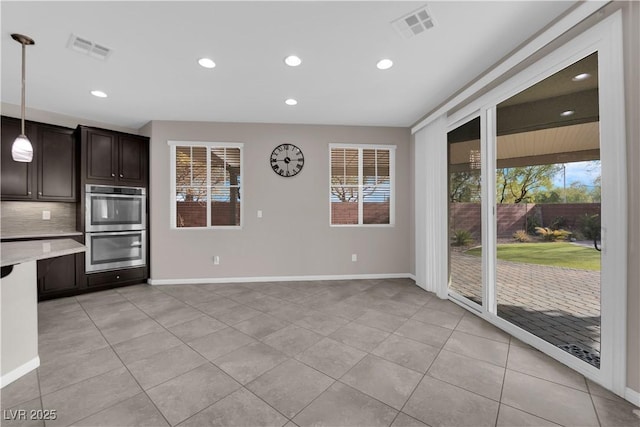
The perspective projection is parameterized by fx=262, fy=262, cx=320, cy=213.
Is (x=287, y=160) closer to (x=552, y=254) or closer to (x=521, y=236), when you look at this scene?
(x=521, y=236)

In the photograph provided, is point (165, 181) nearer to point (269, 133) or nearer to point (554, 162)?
point (269, 133)

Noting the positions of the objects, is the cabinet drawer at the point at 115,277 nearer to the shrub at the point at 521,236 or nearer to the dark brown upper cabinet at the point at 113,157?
the dark brown upper cabinet at the point at 113,157

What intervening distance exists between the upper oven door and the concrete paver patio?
480 cm

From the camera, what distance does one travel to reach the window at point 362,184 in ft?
14.8

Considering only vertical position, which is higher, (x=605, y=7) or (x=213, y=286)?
(x=605, y=7)

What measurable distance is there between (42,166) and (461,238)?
5767 millimetres

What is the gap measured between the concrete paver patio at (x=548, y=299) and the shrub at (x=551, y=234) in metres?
0.38

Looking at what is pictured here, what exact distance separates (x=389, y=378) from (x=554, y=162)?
7.70 ft

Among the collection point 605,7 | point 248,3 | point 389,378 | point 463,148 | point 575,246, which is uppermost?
point 248,3

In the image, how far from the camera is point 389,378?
72.4 inches

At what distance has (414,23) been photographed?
200 cm

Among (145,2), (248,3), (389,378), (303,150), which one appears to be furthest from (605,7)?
(303,150)

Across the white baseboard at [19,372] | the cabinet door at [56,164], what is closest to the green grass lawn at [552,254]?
the white baseboard at [19,372]

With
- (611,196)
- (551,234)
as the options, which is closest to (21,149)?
(611,196)
